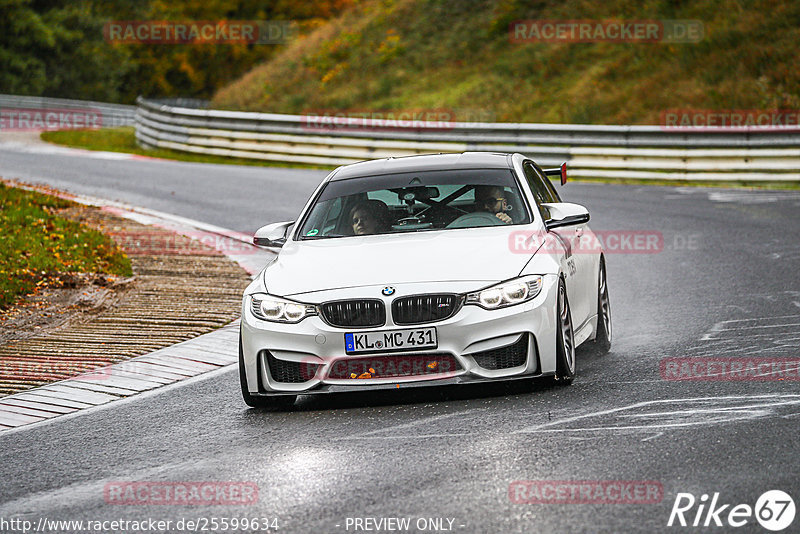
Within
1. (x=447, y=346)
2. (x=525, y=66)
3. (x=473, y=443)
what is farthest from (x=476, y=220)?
(x=525, y=66)

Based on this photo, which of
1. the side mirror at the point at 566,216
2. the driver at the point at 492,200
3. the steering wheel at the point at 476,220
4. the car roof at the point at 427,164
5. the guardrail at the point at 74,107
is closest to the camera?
the side mirror at the point at 566,216

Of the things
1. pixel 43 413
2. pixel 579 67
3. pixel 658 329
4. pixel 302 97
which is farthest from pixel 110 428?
pixel 302 97

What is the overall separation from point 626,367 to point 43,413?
152 inches

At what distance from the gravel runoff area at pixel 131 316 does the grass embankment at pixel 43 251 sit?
311 mm

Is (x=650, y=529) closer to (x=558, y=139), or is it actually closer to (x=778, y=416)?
(x=778, y=416)

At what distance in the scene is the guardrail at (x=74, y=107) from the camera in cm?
5000

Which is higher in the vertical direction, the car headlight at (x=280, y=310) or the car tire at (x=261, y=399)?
the car headlight at (x=280, y=310)

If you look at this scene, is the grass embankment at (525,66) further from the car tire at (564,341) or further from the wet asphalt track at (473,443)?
the car tire at (564,341)

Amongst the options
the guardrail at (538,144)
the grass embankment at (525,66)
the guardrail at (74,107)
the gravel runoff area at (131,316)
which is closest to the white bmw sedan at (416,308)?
the gravel runoff area at (131,316)

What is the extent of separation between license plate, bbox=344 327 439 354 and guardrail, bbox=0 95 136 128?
4428 cm

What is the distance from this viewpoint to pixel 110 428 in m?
7.62

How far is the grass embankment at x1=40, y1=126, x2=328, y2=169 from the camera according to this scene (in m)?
29.2

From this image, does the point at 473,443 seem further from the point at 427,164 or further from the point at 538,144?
the point at 538,144

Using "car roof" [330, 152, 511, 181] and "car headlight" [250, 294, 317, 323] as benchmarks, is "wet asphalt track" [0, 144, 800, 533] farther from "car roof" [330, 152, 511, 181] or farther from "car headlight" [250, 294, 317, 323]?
"car roof" [330, 152, 511, 181]
